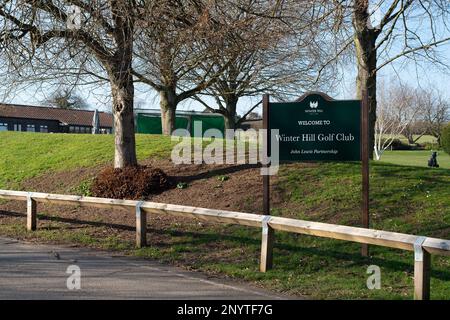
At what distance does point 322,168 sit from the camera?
1372 cm

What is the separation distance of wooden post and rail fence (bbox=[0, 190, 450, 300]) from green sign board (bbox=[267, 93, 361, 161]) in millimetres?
1672

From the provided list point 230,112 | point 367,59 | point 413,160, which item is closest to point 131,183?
point 367,59

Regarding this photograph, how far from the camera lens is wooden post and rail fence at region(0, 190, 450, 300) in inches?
259

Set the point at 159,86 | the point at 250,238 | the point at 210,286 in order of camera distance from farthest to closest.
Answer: the point at 159,86 → the point at 250,238 → the point at 210,286

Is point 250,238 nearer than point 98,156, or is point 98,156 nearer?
point 250,238

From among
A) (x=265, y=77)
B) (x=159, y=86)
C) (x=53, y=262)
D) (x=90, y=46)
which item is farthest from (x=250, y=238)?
(x=265, y=77)

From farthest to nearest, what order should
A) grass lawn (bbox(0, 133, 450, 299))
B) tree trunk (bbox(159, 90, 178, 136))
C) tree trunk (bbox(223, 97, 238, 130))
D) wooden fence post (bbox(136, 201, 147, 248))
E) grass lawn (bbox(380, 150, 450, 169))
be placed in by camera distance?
→ grass lawn (bbox(380, 150, 450, 169)) < tree trunk (bbox(223, 97, 238, 130)) < tree trunk (bbox(159, 90, 178, 136)) < wooden fence post (bbox(136, 201, 147, 248)) < grass lawn (bbox(0, 133, 450, 299))

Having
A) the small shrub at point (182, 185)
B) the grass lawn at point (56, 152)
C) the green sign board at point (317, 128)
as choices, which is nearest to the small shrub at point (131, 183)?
the small shrub at point (182, 185)

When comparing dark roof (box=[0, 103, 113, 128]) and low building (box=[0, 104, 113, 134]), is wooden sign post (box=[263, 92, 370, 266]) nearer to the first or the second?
low building (box=[0, 104, 113, 134])

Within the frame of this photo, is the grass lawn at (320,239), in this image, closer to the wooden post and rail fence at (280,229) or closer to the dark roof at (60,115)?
the wooden post and rail fence at (280,229)

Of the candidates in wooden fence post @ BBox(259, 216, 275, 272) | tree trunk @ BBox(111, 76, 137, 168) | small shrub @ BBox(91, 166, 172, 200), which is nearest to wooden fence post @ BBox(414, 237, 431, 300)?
wooden fence post @ BBox(259, 216, 275, 272)

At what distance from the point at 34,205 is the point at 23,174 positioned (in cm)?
576

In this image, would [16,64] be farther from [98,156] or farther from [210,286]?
[210,286]

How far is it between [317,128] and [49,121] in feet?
156
